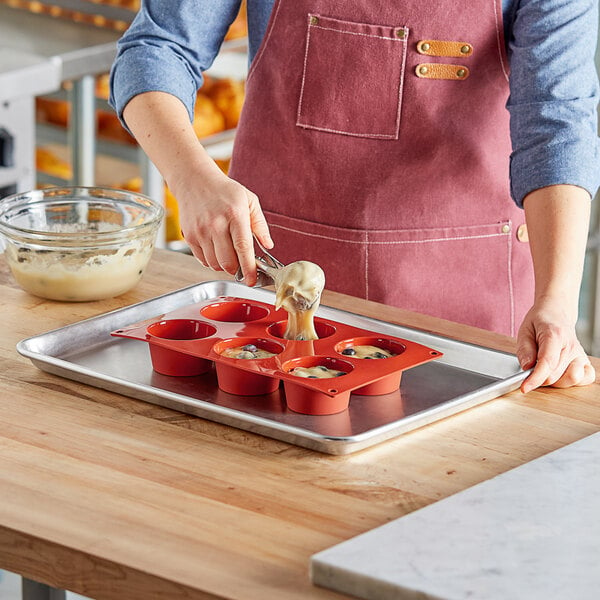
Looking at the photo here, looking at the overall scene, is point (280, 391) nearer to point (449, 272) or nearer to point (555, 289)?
point (555, 289)

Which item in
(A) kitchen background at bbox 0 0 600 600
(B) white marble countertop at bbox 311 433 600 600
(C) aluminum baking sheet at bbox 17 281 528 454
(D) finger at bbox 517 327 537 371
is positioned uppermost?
(A) kitchen background at bbox 0 0 600 600

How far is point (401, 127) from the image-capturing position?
172 cm

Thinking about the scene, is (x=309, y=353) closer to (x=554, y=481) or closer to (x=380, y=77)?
(x=554, y=481)

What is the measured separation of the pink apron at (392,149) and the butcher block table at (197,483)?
0.49 m

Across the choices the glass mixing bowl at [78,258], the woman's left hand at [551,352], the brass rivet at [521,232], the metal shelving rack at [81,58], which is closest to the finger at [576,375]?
the woman's left hand at [551,352]

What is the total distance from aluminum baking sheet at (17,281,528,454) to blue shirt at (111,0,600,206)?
285mm

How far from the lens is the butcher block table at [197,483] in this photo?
918 mm

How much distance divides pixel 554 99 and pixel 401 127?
273 mm

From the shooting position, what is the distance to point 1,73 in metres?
2.66

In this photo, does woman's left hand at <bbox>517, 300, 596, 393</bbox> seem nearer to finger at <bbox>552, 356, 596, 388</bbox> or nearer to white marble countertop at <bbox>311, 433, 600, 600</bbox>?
finger at <bbox>552, 356, 596, 388</bbox>

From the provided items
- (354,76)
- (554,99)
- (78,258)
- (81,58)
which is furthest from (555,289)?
(81,58)

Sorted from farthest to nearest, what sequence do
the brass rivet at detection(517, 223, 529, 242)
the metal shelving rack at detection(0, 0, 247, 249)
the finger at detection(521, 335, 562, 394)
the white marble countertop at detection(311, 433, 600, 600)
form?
the metal shelving rack at detection(0, 0, 247, 249) < the brass rivet at detection(517, 223, 529, 242) < the finger at detection(521, 335, 562, 394) < the white marble countertop at detection(311, 433, 600, 600)

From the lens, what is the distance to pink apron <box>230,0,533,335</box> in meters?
1.69

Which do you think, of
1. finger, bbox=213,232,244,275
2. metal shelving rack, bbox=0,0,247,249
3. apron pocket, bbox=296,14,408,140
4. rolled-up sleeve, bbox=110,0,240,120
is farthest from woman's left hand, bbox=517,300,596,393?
metal shelving rack, bbox=0,0,247,249
